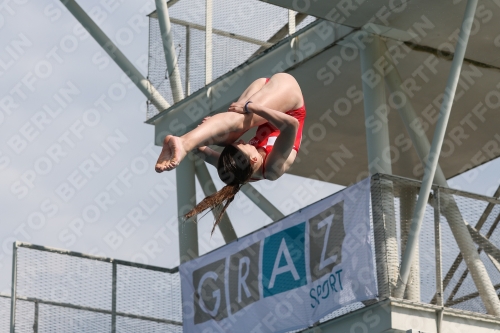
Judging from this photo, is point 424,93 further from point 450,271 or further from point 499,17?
point 450,271

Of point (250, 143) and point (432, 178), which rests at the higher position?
point (432, 178)

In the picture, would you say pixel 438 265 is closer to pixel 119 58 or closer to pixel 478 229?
pixel 478 229

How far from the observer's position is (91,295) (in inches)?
620

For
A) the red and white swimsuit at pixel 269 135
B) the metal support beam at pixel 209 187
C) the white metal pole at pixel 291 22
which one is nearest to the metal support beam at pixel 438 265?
the red and white swimsuit at pixel 269 135

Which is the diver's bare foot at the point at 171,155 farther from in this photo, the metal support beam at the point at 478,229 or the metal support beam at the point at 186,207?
the metal support beam at the point at 186,207

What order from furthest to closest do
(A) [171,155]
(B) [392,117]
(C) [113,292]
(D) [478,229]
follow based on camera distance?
1. (B) [392,117]
2. (C) [113,292]
3. (D) [478,229]
4. (A) [171,155]

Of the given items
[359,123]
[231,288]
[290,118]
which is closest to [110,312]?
[231,288]

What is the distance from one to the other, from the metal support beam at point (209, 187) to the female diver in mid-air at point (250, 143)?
299 inches

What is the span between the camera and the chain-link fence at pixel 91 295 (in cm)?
1534

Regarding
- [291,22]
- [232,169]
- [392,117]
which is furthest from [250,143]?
[392,117]

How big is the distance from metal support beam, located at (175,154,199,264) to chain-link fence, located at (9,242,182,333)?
0.74 meters

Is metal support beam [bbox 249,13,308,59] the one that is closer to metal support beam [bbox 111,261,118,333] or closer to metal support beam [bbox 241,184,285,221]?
metal support beam [bbox 241,184,285,221]

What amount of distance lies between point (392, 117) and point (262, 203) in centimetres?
251

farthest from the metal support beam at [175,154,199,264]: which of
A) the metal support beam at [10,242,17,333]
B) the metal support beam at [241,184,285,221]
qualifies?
the metal support beam at [10,242,17,333]
